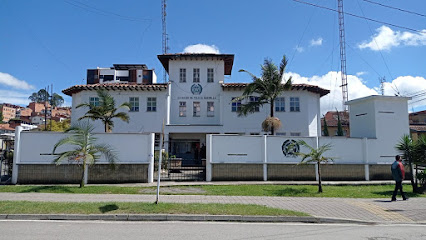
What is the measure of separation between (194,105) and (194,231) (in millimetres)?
19886

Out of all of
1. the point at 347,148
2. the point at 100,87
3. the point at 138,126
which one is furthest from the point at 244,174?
the point at 100,87

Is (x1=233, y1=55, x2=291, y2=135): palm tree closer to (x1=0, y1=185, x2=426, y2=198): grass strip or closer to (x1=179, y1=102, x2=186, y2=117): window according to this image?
(x1=0, y1=185, x2=426, y2=198): grass strip

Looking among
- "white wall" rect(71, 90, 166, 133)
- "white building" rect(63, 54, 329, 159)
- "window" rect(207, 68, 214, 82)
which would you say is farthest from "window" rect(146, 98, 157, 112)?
"window" rect(207, 68, 214, 82)

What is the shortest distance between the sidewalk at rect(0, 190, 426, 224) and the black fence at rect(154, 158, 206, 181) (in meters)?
4.33

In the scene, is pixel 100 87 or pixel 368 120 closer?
pixel 368 120

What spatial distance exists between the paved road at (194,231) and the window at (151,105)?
17771 millimetres

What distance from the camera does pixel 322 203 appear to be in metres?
10.2

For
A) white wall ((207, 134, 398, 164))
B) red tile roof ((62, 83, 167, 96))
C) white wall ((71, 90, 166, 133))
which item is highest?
red tile roof ((62, 83, 167, 96))

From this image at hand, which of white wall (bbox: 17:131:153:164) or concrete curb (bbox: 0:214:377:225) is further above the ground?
white wall (bbox: 17:131:153:164)

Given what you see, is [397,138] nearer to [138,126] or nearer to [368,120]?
[368,120]

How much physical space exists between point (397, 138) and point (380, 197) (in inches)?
277

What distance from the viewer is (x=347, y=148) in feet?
53.2

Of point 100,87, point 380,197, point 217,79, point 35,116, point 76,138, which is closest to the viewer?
point 380,197

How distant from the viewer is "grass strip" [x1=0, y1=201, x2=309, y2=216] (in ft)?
27.3
